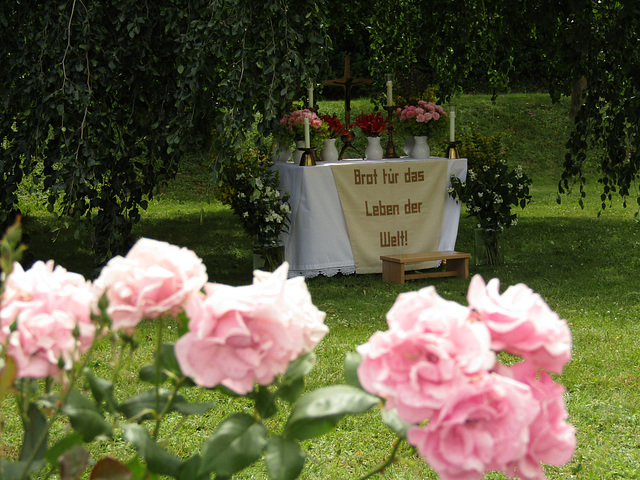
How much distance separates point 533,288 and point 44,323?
4298 millimetres

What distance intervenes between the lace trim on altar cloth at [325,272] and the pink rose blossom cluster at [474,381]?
4298 mm

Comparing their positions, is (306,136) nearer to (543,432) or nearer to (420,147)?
(420,147)

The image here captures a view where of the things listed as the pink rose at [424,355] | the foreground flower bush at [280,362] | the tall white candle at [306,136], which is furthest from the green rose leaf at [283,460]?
the tall white candle at [306,136]

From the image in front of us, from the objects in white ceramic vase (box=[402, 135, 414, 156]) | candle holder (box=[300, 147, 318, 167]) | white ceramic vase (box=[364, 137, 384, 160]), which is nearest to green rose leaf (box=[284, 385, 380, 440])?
candle holder (box=[300, 147, 318, 167])

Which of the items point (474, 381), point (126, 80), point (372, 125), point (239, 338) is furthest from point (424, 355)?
point (372, 125)

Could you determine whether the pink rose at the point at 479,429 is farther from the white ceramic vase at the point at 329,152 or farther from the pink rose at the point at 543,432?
the white ceramic vase at the point at 329,152

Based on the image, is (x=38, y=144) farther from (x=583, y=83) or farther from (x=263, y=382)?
(x=583, y=83)

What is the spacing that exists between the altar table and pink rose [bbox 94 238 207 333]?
163 inches

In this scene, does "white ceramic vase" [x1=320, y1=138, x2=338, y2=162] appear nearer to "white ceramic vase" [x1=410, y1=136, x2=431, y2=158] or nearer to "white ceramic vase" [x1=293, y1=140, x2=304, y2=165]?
"white ceramic vase" [x1=293, y1=140, x2=304, y2=165]

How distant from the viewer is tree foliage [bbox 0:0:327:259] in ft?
11.7

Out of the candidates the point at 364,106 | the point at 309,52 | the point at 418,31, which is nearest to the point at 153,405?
the point at 309,52

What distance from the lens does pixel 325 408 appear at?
60 centimetres

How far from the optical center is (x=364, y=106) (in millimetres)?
12586

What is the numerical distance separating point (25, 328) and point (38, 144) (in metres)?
3.56
